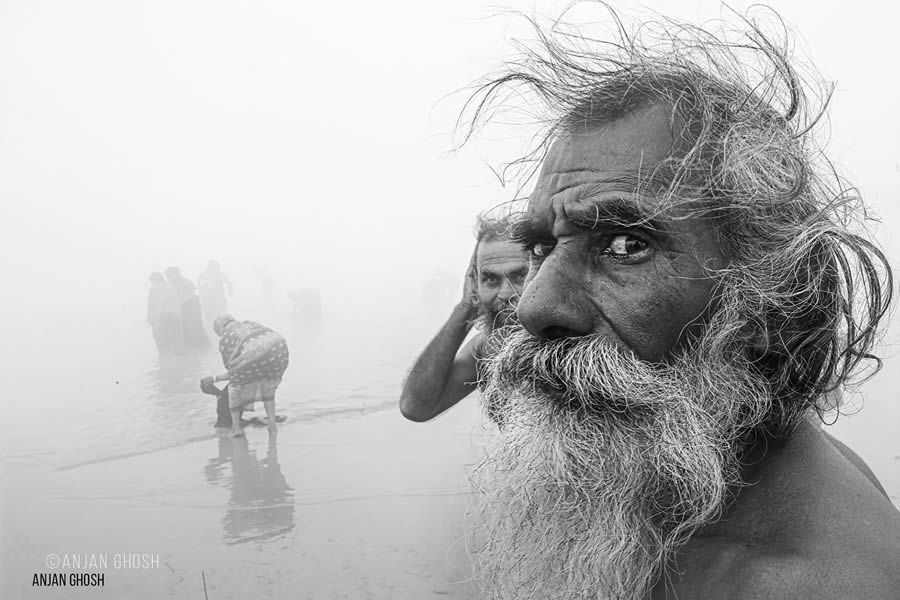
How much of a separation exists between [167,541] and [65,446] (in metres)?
4.18

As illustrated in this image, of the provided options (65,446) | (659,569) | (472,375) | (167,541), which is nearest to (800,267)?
(659,569)

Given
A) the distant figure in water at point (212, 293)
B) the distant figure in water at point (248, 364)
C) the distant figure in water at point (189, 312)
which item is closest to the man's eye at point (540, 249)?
the distant figure in water at point (248, 364)

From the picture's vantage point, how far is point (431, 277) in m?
28.8

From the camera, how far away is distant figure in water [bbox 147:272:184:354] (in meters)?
14.8

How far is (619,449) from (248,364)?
7051 mm

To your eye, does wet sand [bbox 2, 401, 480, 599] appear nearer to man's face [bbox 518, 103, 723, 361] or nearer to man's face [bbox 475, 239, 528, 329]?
man's face [bbox 475, 239, 528, 329]

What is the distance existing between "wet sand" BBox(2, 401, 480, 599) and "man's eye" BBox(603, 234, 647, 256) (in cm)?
322

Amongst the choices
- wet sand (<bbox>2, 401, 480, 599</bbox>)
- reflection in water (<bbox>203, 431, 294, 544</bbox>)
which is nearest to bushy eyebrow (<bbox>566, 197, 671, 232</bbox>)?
wet sand (<bbox>2, 401, 480, 599</bbox>)

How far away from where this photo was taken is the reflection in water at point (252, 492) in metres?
5.48

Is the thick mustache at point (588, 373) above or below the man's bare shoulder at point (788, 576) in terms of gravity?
above

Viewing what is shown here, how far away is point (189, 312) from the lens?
49.1 feet

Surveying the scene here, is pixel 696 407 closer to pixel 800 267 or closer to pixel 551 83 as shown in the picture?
pixel 800 267

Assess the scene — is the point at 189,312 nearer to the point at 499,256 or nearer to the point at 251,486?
the point at 251,486

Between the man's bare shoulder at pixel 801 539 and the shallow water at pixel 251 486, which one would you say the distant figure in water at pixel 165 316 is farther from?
the man's bare shoulder at pixel 801 539
